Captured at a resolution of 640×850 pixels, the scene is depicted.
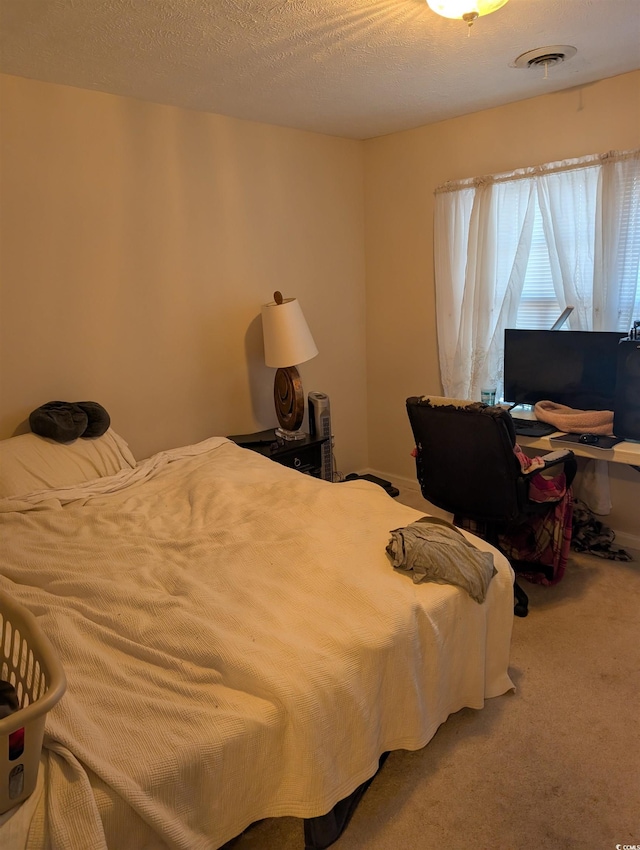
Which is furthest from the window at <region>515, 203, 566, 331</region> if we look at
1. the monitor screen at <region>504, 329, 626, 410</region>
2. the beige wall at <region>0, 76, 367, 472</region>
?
the beige wall at <region>0, 76, 367, 472</region>

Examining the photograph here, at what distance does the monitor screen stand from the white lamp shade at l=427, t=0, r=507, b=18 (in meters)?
1.65

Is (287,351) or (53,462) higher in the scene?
(287,351)

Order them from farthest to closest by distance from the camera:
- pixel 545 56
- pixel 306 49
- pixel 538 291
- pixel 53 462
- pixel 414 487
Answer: pixel 414 487, pixel 538 291, pixel 53 462, pixel 545 56, pixel 306 49

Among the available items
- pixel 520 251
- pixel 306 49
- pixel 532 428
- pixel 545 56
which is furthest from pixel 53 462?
pixel 545 56

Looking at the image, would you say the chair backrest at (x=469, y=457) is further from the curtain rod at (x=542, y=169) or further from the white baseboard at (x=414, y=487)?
the curtain rod at (x=542, y=169)

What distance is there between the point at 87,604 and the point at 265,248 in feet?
8.61

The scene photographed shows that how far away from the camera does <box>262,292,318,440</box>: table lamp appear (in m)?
3.45

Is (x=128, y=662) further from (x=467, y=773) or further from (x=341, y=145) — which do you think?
(x=341, y=145)

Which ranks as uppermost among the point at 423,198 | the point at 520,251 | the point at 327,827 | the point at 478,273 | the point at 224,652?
the point at 423,198

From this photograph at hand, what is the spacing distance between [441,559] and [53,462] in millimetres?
1821

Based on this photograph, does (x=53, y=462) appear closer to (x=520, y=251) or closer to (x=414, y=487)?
(x=414, y=487)

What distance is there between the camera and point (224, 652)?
1487 mm

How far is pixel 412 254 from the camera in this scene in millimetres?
4055

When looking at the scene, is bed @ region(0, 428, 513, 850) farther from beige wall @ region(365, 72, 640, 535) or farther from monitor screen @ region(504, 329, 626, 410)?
beige wall @ region(365, 72, 640, 535)
